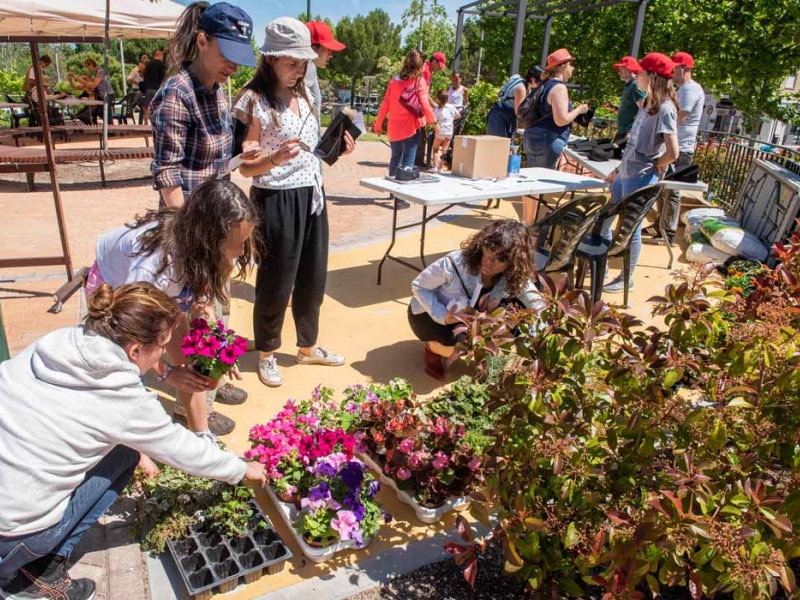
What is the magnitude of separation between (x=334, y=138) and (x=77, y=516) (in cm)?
232

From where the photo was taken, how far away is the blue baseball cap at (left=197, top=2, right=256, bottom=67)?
2.54 meters

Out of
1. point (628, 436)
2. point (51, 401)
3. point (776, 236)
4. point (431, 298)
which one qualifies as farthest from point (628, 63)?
point (51, 401)

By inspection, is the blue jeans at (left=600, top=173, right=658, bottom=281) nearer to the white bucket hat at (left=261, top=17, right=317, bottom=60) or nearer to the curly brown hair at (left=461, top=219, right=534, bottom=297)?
the curly brown hair at (left=461, top=219, right=534, bottom=297)

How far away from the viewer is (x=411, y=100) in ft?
23.3


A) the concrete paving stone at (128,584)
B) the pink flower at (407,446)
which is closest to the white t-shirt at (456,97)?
the pink flower at (407,446)

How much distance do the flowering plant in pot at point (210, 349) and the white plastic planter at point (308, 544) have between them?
579mm

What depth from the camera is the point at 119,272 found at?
2.33m

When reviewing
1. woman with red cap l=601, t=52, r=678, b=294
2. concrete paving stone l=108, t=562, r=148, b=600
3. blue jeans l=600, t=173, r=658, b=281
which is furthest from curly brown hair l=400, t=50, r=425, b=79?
concrete paving stone l=108, t=562, r=148, b=600

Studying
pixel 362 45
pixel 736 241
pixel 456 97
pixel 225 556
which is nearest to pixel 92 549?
pixel 225 556

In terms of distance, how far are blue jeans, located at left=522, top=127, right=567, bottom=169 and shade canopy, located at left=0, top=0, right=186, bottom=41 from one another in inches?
150

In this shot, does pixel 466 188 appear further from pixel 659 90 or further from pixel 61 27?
pixel 61 27

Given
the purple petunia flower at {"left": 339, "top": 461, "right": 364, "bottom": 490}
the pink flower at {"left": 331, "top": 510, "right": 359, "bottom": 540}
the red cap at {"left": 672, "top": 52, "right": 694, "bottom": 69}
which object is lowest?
the pink flower at {"left": 331, "top": 510, "right": 359, "bottom": 540}

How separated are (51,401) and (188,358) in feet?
2.21

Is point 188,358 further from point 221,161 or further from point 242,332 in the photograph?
point 242,332
